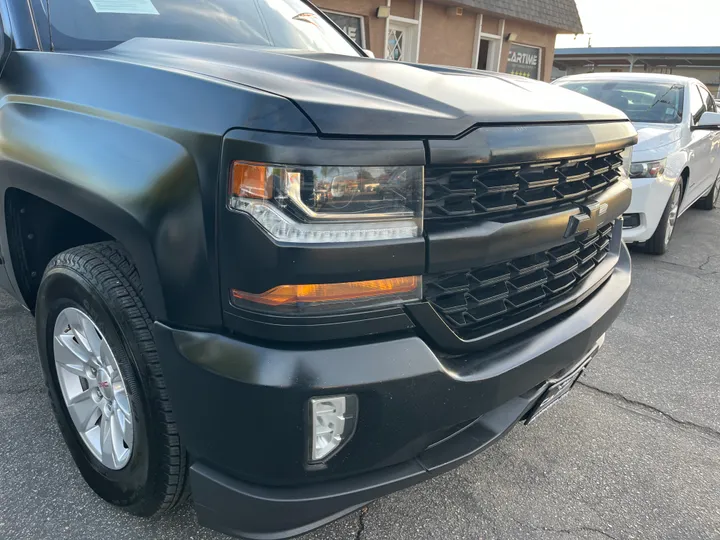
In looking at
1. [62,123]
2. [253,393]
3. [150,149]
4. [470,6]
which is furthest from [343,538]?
[470,6]

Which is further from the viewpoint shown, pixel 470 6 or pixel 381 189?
pixel 470 6

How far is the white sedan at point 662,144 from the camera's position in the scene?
4.57 m

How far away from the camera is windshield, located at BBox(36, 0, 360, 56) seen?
84.1 inches

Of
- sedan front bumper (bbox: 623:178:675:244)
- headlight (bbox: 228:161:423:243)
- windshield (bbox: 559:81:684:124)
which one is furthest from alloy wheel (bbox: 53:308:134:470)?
windshield (bbox: 559:81:684:124)

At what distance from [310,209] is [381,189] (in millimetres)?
181

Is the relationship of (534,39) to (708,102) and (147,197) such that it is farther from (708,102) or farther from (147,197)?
(147,197)

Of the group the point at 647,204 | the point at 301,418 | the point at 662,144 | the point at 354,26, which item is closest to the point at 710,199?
the point at 662,144

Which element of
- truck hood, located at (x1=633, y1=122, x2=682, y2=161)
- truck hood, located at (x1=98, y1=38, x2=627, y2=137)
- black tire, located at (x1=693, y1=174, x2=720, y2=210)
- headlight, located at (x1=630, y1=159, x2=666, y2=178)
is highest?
truck hood, located at (x1=98, y1=38, x2=627, y2=137)

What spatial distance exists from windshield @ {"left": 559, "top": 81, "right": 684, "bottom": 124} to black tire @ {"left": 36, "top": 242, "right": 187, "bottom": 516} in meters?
5.17

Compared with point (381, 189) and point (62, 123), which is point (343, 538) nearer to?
point (381, 189)

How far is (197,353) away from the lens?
1354 millimetres

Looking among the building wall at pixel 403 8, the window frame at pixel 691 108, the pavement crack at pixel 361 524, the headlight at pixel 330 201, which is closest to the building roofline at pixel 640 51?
the building wall at pixel 403 8

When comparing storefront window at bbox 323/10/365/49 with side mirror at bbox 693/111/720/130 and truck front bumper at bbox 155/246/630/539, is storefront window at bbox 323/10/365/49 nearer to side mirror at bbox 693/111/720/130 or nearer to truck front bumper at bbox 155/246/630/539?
side mirror at bbox 693/111/720/130

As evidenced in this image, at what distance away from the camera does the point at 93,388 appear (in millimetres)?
1933
